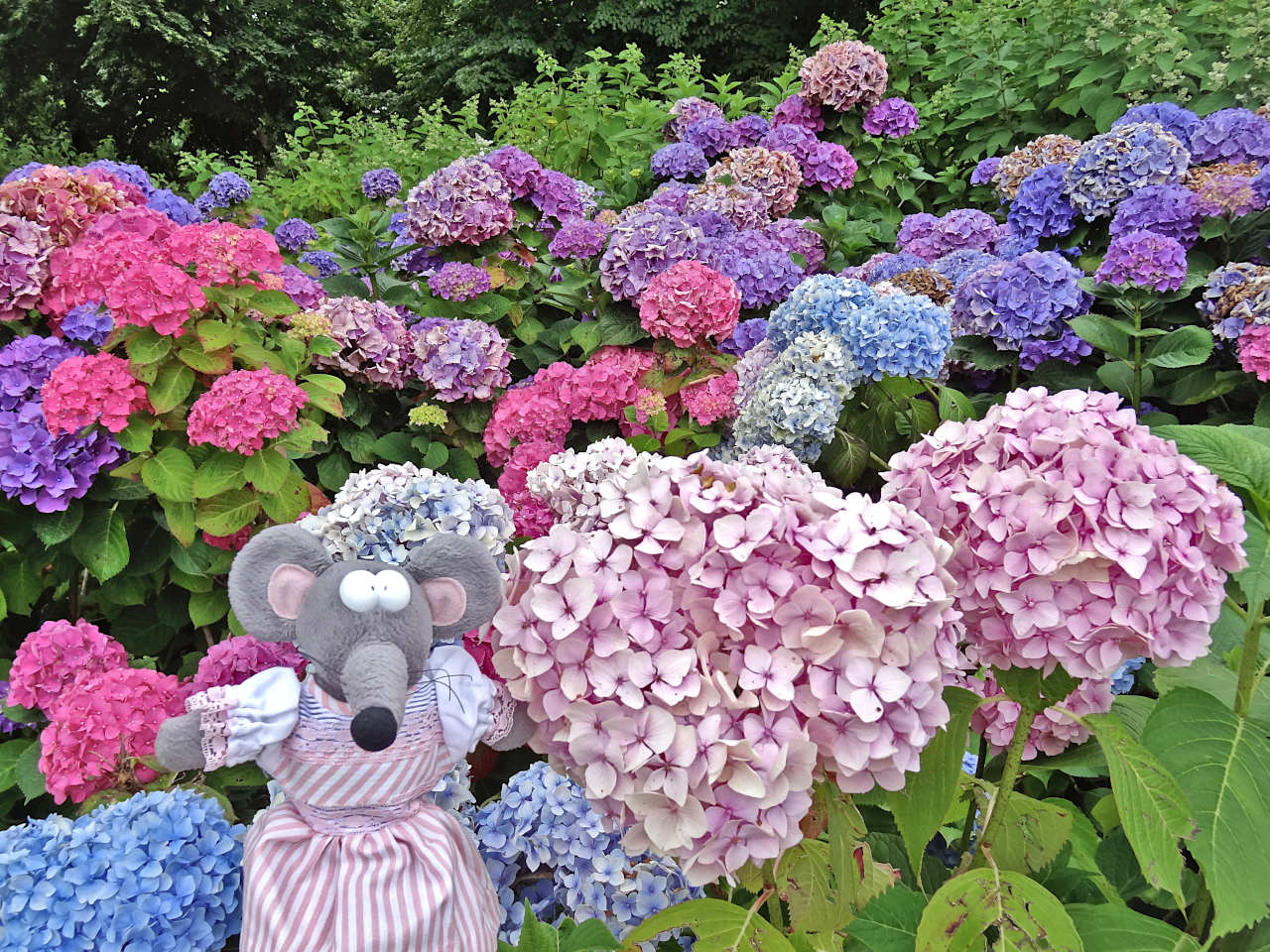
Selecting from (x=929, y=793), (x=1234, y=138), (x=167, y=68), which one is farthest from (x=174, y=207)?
(x=167, y=68)

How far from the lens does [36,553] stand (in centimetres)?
192

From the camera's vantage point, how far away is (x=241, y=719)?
104 centimetres

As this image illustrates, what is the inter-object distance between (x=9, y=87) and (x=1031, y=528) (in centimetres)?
1884

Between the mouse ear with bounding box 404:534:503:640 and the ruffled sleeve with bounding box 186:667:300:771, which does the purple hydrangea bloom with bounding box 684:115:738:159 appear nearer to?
the mouse ear with bounding box 404:534:503:640

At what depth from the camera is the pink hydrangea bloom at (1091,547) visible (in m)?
0.94

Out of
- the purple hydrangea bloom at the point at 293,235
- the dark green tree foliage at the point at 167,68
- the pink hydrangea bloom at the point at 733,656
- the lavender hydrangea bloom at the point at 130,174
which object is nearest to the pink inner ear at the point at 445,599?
the pink hydrangea bloom at the point at 733,656

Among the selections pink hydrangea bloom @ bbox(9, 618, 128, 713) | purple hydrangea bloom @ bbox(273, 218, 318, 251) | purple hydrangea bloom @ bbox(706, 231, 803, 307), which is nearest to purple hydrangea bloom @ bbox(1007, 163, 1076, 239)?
purple hydrangea bloom @ bbox(706, 231, 803, 307)

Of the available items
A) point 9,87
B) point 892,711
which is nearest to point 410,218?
point 892,711

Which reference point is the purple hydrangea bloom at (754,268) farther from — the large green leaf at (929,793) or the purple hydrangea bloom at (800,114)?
the large green leaf at (929,793)

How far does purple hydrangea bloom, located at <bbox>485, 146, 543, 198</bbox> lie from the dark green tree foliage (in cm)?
1361

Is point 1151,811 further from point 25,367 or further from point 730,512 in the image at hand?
point 25,367

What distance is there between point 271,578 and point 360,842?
14.1 inches

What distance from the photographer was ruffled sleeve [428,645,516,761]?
109 cm

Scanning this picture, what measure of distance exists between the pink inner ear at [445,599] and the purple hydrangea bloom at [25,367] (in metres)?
1.24
